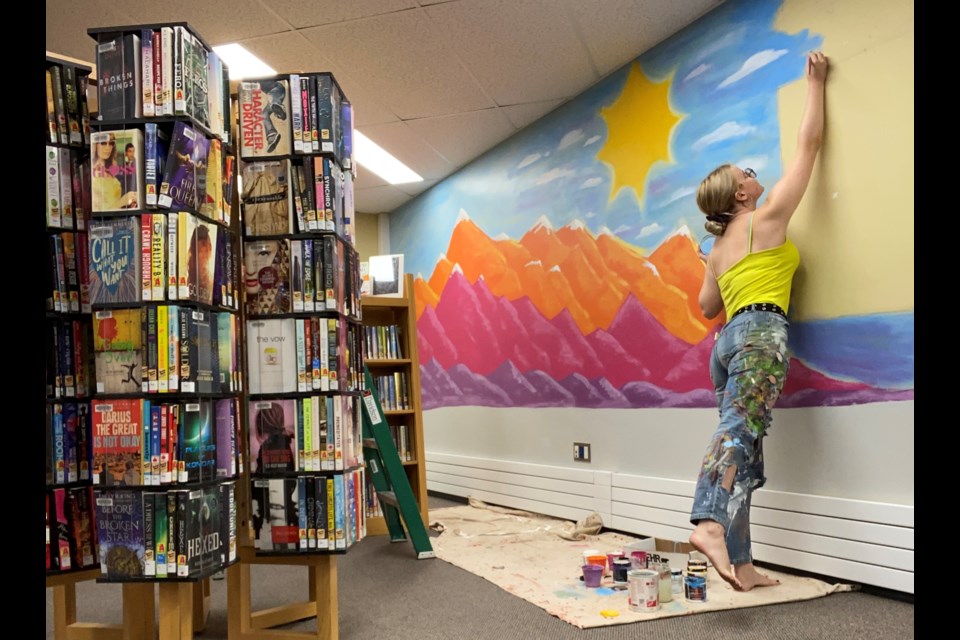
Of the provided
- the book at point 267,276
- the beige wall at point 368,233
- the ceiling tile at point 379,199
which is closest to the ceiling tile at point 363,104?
the ceiling tile at point 379,199

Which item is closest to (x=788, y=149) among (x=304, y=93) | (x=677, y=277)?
(x=677, y=277)

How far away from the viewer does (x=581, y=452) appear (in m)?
4.38

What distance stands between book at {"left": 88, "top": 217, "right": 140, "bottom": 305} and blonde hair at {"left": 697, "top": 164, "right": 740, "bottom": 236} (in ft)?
7.23

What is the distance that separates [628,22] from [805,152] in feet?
4.01

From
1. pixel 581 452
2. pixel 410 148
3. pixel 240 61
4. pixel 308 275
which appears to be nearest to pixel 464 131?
pixel 410 148

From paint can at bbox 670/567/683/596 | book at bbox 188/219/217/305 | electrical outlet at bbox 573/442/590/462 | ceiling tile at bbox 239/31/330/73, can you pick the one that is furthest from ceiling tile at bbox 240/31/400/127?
paint can at bbox 670/567/683/596

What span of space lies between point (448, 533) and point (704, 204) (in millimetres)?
2441

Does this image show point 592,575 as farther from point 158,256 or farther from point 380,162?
point 380,162

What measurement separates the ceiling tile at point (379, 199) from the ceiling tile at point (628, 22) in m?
2.92

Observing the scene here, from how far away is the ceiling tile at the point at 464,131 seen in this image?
4.80m

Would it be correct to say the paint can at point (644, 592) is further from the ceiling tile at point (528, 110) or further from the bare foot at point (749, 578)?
the ceiling tile at point (528, 110)

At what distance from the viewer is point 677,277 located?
12.0 ft

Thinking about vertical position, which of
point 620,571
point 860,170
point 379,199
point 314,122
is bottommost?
point 620,571
